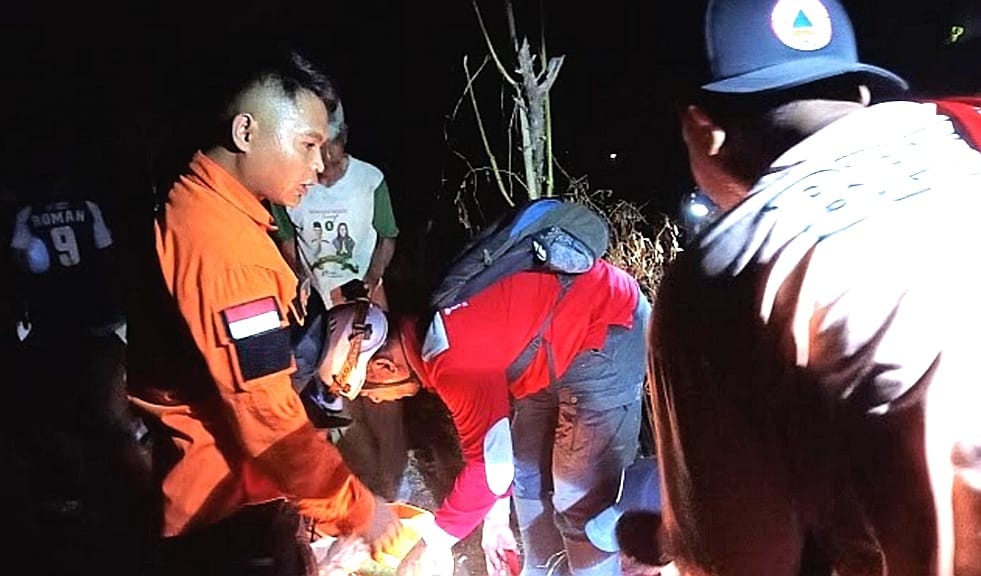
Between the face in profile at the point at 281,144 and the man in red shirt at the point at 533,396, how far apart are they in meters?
0.49

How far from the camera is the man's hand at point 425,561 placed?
282 cm

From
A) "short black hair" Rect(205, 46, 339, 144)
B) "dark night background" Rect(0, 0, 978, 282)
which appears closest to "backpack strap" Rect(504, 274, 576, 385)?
"short black hair" Rect(205, 46, 339, 144)

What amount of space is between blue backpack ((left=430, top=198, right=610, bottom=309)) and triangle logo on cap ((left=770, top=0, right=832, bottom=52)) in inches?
47.5

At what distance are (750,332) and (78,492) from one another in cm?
368

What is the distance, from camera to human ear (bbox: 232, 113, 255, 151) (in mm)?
2416

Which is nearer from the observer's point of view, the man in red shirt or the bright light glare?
the man in red shirt

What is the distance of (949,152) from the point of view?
4.56ft

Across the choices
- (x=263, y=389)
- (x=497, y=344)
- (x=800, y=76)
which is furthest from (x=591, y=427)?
(x=800, y=76)

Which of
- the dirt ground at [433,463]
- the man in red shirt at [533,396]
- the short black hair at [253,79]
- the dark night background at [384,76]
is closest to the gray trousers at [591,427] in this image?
the man in red shirt at [533,396]

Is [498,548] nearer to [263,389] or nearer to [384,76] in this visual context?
[263,389]

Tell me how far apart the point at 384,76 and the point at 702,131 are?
17.9 ft

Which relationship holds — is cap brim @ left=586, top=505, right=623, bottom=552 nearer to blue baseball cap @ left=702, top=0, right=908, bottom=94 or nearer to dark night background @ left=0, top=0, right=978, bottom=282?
blue baseball cap @ left=702, top=0, right=908, bottom=94

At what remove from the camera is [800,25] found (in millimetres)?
1577

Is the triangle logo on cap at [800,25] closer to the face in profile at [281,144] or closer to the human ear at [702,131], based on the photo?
the human ear at [702,131]
